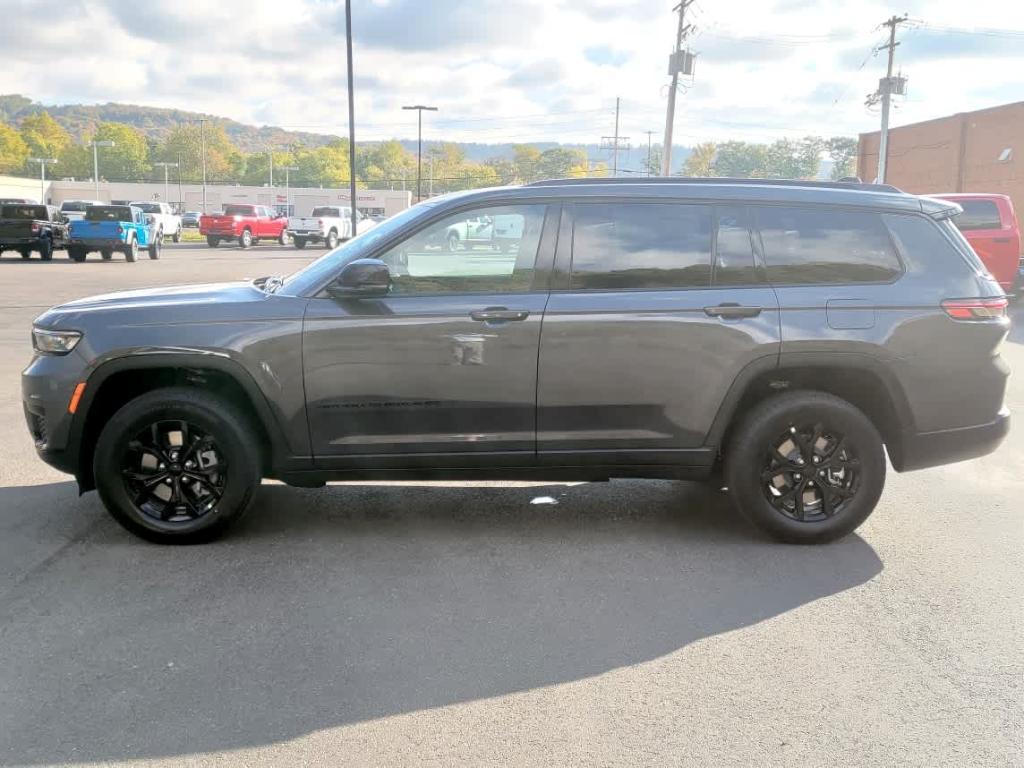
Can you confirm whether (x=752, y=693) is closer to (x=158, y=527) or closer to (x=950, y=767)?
(x=950, y=767)

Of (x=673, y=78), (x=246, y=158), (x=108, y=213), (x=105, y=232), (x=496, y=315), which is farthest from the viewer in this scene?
(x=246, y=158)

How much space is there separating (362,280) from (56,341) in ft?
5.21

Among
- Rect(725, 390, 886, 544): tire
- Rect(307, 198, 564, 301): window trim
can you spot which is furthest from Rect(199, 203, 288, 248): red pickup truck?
Rect(725, 390, 886, 544): tire

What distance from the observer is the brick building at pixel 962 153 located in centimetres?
3612

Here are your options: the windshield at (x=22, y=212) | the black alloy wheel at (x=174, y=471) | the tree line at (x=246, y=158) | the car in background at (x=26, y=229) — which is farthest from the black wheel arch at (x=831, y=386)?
the tree line at (x=246, y=158)

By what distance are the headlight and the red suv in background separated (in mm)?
14934

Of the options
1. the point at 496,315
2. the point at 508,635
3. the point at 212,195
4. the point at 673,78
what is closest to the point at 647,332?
the point at 496,315

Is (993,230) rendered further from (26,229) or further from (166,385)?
(26,229)

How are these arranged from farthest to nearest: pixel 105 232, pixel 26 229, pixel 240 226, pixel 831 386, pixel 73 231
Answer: pixel 240 226
pixel 105 232
pixel 73 231
pixel 26 229
pixel 831 386

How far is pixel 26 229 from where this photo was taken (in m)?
28.8

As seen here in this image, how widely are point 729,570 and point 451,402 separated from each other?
159 centimetres

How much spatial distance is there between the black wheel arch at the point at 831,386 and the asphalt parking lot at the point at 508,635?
62cm

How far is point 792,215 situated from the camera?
189 inches

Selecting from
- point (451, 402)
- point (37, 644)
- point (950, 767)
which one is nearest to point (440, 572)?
point (451, 402)
